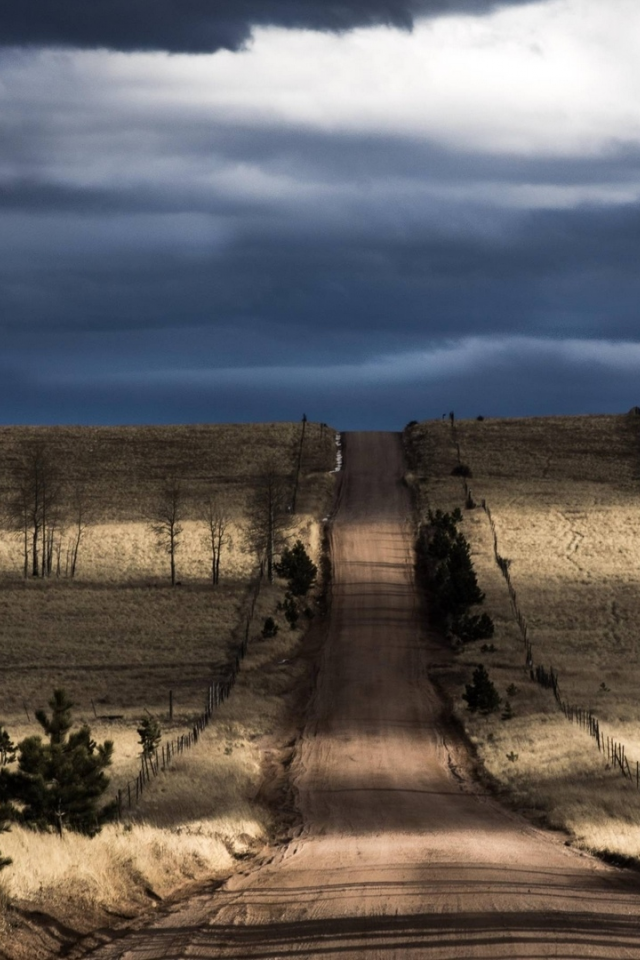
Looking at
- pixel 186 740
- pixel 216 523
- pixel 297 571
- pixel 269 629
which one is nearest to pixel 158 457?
pixel 216 523

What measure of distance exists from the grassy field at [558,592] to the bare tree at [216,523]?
14884 millimetres

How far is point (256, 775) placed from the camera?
31.6 metres

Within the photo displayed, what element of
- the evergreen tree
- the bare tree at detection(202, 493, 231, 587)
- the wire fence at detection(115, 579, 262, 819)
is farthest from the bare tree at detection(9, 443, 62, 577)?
the evergreen tree

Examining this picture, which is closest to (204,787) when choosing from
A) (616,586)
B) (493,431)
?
(616,586)

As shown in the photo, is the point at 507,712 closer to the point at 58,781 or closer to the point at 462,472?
the point at 58,781

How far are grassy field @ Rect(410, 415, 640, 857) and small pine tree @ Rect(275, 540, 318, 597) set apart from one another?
984 cm

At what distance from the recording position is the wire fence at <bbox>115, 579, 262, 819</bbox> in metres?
25.7

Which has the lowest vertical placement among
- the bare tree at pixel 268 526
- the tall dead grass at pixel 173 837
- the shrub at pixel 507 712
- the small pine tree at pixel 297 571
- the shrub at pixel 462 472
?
the tall dead grass at pixel 173 837

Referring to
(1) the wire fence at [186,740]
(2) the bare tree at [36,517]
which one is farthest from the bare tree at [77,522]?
(1) the wire fence at [186,740]

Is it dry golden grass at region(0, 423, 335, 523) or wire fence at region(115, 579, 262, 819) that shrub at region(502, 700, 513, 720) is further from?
dry golden grass at region(0, 423, 335, 523)

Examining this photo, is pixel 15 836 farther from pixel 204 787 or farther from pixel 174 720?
pixel 174 720

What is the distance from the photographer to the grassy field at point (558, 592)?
28359mm

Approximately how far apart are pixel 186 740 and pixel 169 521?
47.7 metres

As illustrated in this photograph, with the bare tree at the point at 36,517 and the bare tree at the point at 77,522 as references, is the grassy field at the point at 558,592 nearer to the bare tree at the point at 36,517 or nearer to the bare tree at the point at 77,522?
the bare tree at the point at 77,522
